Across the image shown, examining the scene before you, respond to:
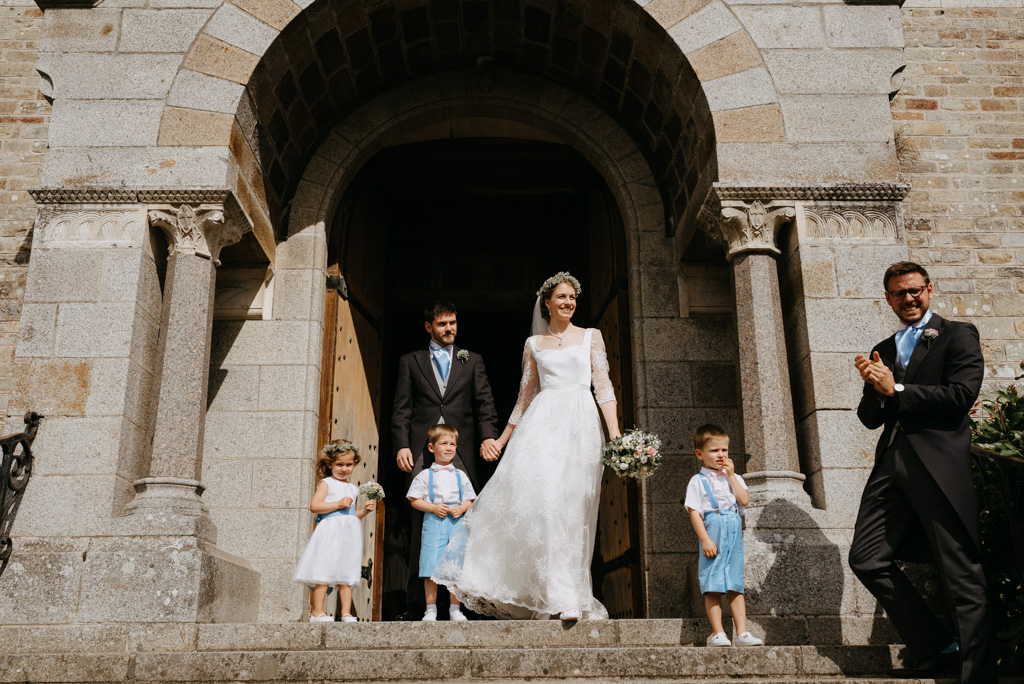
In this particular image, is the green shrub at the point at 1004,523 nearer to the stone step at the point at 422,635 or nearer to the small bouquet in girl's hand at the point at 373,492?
the stone step at the point at 422,635

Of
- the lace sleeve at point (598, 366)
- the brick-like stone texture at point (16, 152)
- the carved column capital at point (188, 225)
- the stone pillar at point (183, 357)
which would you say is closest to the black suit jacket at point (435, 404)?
the lace sleeve at point (598, 366)

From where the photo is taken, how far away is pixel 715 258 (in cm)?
676

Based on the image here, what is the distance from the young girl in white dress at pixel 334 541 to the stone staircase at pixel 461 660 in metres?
0.53

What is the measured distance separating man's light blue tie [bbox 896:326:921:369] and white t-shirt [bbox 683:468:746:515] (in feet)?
3.20

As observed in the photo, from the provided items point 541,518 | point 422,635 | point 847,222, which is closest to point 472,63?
point 847,222

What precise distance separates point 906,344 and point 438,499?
2.54 m

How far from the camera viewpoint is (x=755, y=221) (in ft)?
18.6

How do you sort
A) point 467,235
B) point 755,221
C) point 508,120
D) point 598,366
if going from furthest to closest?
point 467,235, point 508,120, point 755,221, point 598,366

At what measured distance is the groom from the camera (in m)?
5.49

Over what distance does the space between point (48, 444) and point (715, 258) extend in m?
4.55

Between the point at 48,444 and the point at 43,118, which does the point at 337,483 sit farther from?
the point at 43,118

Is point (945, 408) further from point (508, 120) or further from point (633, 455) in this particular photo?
point (508, 120)

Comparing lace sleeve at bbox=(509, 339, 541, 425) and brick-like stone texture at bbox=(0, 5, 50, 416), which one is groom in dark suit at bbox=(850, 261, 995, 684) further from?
brick-like stone texture at bbox=(0, 5, 50, 416)

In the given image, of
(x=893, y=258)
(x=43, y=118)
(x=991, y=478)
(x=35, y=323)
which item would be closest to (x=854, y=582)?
(x=991, y=478)
